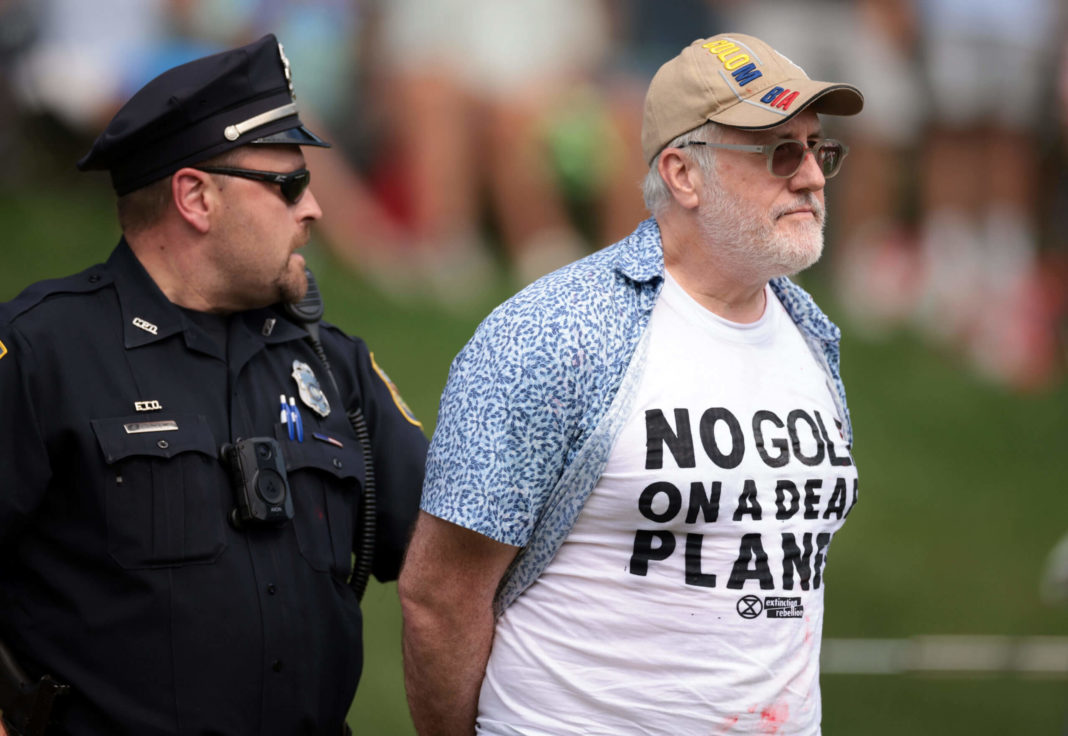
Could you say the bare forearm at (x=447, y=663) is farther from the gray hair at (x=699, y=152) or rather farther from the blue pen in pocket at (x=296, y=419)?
the gray hair at (x=699, y=152)

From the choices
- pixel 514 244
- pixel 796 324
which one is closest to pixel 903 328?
pixel 514 244

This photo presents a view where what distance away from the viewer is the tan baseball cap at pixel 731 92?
8.01 ft

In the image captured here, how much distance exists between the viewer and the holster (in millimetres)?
2328

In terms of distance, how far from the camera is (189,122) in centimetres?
266

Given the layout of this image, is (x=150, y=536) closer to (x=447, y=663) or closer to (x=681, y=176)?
(x=447, y=663)

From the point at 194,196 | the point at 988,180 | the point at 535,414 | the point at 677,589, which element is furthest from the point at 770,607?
the point at 988,180

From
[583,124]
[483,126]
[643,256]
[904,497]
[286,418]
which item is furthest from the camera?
[583,124]

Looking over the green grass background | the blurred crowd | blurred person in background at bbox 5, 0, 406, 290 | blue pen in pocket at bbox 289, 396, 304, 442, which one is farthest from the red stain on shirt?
the blurred crowd

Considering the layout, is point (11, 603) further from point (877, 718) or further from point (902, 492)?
point (902, 492)

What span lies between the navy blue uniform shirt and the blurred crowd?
6.16m

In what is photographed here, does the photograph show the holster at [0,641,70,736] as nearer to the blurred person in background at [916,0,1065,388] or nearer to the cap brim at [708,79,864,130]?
the cap brim at [708,79,864,130]

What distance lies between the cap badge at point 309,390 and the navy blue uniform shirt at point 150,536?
83mm

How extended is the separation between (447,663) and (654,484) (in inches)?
20.8

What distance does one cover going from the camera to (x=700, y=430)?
235 centimetres
